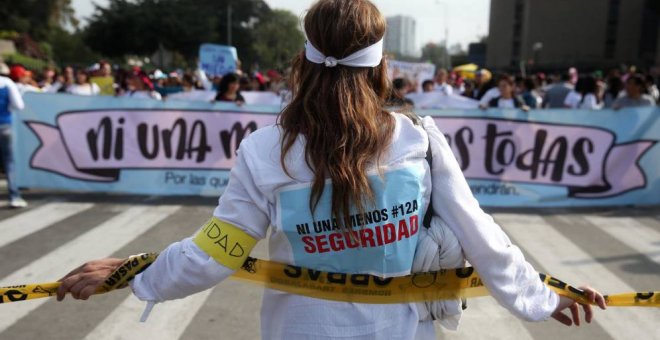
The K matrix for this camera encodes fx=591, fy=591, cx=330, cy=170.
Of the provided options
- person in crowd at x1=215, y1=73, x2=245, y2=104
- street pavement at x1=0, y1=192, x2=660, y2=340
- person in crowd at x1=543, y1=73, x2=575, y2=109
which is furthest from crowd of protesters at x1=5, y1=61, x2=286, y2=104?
person in crowd at x1=543, y1=73, x2=575, y2=109

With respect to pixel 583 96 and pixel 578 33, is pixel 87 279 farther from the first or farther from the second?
pixel 578 33

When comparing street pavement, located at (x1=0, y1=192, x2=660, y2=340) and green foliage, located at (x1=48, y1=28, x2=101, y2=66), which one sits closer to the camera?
street pavement, located at (x1=0, y1=192, x2=660, y2=340)

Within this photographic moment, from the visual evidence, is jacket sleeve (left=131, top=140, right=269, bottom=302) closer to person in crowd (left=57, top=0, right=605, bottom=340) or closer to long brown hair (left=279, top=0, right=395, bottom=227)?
person in crowd (left=57, top=0, right=605, bottom=340)

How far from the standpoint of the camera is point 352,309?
5.64 ft

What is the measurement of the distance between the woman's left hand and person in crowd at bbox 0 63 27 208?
660 centimetres

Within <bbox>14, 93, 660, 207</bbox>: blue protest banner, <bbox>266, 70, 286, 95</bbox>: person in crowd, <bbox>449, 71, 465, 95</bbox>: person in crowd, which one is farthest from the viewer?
<bbox>449, 71, 465, 95</bbox>: person in crowd

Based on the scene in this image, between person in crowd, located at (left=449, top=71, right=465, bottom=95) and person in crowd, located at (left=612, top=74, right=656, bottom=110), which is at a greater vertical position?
person in crowd, located at (left=612, top=74, right=656, bottom=110)

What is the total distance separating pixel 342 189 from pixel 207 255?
44cm

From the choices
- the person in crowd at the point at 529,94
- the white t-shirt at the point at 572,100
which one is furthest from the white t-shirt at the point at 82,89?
the white t-shirt at the point at 572,100

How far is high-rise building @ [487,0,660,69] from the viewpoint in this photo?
72938 mm

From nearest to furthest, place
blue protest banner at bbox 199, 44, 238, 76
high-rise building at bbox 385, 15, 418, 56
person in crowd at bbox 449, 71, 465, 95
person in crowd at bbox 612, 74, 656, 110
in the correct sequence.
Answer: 1. high-rise building at bbox 385, 15, 418, 56
2. person in crowd at bbox 612, 74, 656, 110
3. person in crowd at bbox 449, 71, 465, 95
4. blue protest banner at bbox 199, 44, 238, 76

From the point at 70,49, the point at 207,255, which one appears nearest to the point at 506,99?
the point at 207,255

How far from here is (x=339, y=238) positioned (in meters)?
1.70

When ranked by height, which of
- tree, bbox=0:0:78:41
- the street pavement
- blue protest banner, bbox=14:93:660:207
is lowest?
the street pavement
